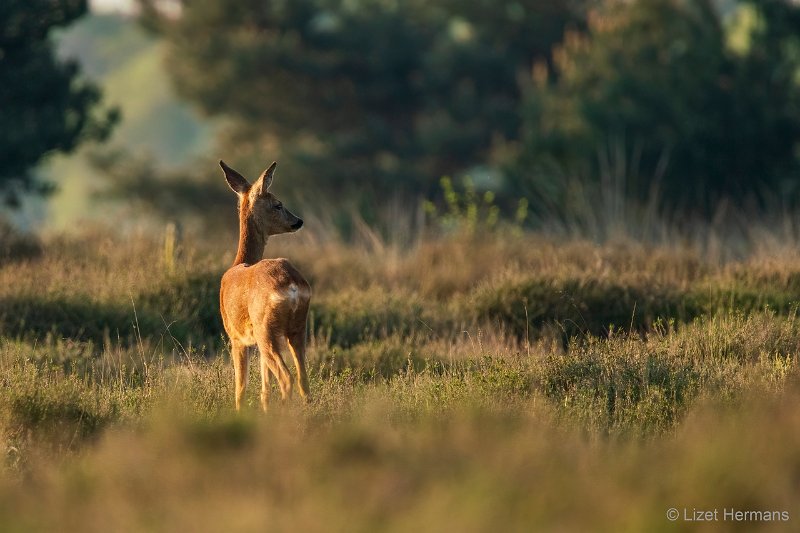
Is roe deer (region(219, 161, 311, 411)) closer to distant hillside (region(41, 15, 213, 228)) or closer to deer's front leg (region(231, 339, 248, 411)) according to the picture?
deer's front leg (region(231, 339, 248, 411))

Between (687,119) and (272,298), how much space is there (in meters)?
21.1

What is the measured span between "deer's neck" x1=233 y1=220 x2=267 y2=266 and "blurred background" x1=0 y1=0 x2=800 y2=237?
9.94 meters

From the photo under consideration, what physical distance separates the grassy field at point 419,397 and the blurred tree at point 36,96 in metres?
8.03

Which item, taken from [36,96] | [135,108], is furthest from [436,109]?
[135,108]

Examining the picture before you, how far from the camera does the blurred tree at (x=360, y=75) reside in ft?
119

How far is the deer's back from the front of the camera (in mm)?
8266

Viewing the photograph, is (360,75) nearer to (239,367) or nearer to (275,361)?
(239,367)

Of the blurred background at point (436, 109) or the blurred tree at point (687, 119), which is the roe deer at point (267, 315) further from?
the blurred tree at point (687, 119)

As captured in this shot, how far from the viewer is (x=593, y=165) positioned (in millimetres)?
28141

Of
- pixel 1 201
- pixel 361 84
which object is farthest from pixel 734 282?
pixel 361 84

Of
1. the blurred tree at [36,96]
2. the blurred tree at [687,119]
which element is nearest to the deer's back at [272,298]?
the blurred tree at [36,96]

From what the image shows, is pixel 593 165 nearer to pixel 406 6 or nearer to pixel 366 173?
pixel 366 173

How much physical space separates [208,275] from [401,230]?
5443 millimetres

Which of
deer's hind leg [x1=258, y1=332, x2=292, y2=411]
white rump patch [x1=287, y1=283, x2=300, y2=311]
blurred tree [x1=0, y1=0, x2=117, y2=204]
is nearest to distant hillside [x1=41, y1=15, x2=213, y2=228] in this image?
blurred tree [x1=0, y1=0, x2=117, y2=204]
